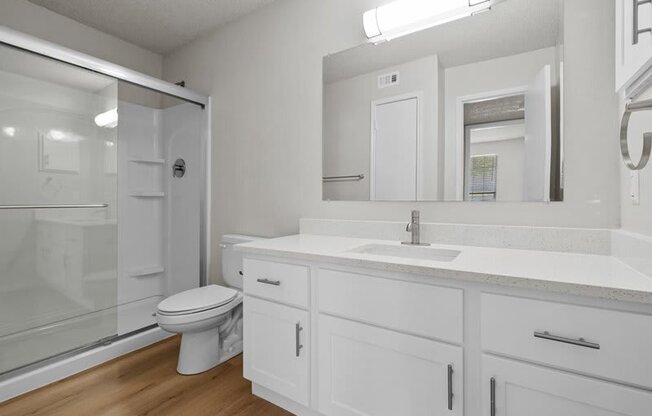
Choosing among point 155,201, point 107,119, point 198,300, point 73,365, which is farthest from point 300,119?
point 73,365

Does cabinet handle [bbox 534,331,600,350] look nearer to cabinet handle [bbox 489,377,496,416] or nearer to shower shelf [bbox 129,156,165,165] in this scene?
cabinet handle [bbox 489,377,496,416]

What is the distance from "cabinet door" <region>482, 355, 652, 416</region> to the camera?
79 centimetres

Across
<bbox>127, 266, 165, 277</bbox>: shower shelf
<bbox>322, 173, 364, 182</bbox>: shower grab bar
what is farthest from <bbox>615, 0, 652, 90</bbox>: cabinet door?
<bbox>127, 266, 165, 277</bbox>: shower shelf

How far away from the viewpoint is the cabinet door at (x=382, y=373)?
3.35 feet

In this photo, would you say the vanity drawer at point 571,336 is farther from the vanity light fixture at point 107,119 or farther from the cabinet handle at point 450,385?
the vanity light fixture at point 107,119

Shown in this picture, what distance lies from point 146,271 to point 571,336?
2.81m

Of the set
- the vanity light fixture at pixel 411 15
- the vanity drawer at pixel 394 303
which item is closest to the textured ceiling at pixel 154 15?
the vanity light fixture at pixel 411 15

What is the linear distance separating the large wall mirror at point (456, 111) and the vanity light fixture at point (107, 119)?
1559 millimetres

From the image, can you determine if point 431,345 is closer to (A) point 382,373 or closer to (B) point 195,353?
(A) point 382,373

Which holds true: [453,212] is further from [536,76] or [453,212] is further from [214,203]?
[214,203]

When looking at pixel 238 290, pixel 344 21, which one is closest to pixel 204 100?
pixel 344 21

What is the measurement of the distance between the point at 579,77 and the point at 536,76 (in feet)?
0.49

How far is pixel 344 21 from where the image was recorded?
1.83 meters

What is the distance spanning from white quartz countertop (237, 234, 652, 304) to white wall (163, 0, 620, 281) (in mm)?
238
